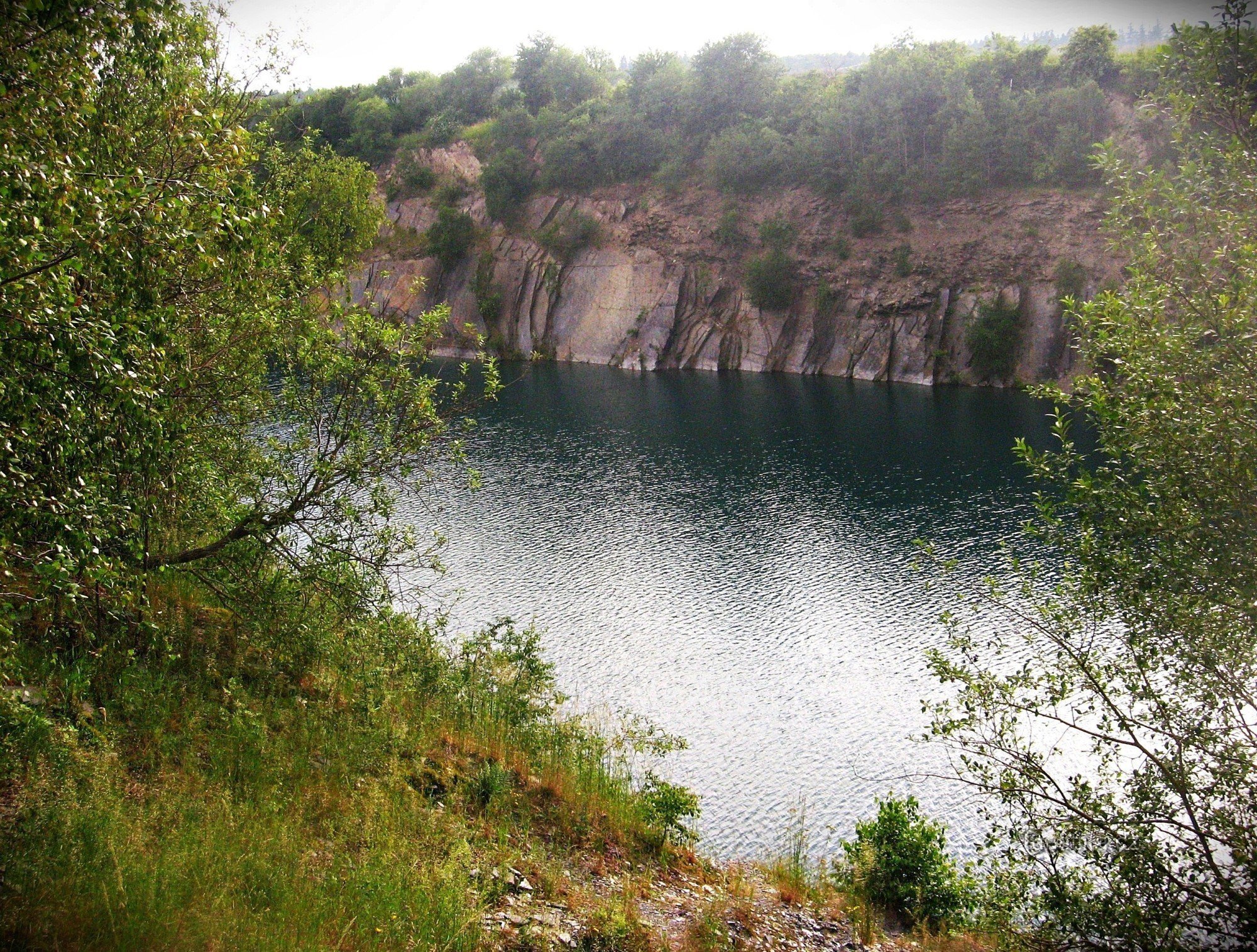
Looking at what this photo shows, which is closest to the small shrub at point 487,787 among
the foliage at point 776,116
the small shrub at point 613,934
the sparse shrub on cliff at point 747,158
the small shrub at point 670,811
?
the small shrub at point 670,811

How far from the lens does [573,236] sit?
89625 millimetres

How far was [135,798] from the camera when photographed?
381 inches

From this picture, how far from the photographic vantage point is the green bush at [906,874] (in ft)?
48.1

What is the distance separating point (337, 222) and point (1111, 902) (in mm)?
34387

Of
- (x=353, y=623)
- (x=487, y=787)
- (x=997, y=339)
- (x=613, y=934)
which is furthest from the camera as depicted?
(x=997, y=339)

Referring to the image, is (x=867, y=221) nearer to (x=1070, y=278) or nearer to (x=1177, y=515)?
(x=1070, y=278)

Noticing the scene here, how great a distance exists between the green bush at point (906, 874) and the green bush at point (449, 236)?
83234 millimetres

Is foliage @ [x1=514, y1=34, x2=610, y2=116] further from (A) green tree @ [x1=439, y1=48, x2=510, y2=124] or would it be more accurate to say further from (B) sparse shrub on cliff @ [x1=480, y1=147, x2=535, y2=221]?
(B) sparse shrub on cliff @ [x1=480, y1=147, x2=535, y2=221]

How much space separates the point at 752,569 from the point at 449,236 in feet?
220

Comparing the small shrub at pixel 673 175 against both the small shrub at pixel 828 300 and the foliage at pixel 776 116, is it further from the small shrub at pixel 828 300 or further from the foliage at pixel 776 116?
the small shrub at pixel 828 300

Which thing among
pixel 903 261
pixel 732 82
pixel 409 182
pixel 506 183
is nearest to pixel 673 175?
pixel 732 82

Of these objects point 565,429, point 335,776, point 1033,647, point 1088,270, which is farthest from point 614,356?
point 335,776

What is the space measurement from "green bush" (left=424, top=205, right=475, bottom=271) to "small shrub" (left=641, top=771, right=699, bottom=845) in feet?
268

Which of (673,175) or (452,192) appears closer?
(673,175)
